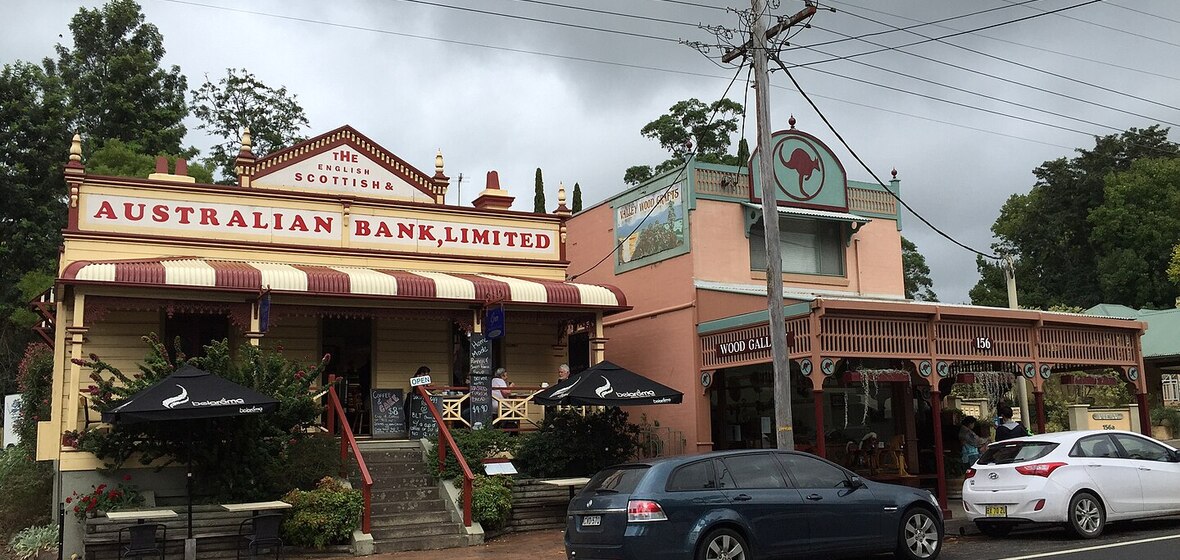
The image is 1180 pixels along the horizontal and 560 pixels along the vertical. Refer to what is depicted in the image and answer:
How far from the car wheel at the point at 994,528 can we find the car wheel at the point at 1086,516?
1.25 meters

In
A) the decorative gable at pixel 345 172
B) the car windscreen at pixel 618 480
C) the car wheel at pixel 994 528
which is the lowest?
the car wheel at pixel 994 528

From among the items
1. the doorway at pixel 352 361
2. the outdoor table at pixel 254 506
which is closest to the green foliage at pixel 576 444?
the doorway at pixel 352 361

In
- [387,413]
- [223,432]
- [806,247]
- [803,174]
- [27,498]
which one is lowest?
[27,498]

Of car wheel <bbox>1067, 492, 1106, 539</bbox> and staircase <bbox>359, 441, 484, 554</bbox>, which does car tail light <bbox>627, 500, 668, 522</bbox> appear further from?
car wheel <bbox>1067, 492, 1106, 539</bbox>

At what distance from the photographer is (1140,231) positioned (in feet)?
162

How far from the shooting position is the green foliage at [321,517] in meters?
13.8

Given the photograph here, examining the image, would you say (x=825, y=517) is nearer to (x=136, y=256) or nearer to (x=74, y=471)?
(x=74, y=471)

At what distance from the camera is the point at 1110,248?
167 feet

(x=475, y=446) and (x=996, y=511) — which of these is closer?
(x=996, y=511)

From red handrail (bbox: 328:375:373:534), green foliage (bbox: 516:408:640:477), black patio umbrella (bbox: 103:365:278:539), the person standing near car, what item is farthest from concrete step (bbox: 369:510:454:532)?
the person standing near car

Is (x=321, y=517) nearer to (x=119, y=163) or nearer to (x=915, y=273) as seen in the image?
(x=119, y=163)

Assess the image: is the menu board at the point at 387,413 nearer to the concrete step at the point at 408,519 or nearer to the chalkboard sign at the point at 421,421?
the chalkboard sign at the point at 421,421

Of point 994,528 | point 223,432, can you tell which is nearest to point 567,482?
point 223,432

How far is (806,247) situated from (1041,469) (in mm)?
10109
